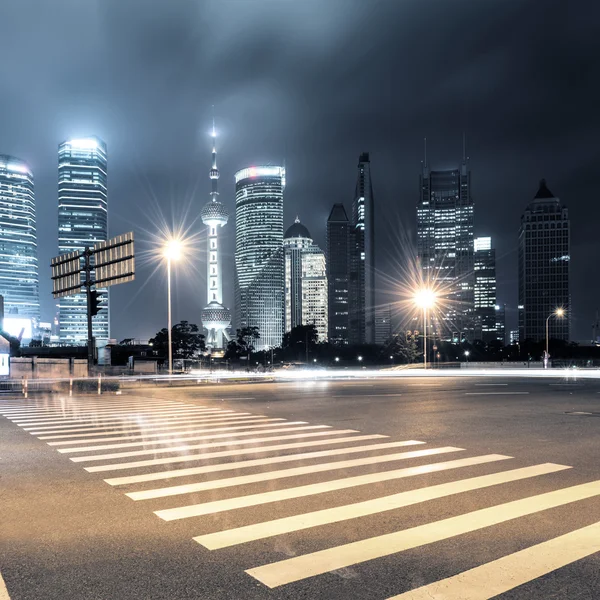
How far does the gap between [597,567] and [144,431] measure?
10.6 m

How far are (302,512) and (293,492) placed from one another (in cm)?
91

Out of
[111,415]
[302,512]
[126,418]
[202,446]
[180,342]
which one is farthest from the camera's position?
[180,342]

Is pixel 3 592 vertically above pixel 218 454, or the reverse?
pixel 3 592

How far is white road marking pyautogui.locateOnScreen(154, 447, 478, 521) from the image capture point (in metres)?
6.38

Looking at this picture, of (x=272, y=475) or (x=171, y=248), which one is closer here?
(x=272, y=475)

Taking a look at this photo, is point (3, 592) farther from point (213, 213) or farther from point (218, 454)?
point (213, 213)

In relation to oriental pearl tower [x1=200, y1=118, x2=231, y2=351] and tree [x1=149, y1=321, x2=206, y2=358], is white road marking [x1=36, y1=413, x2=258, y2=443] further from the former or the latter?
oriental pearl tower [x1=200, y1=118, x2=231, y2=351]

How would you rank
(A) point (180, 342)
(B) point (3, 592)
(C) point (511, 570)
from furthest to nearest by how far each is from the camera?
(A) point (180, 342)
(C) point (511, 570)
(B) point (3, 592)

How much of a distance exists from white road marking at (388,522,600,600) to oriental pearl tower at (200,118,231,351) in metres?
180

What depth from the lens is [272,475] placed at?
26.9 feet

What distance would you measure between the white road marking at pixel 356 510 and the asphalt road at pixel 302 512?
→ 3cm

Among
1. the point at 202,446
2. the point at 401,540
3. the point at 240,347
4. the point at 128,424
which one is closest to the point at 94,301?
the point at 128,424

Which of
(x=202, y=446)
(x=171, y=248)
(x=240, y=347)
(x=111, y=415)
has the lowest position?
(x=240, y=347)

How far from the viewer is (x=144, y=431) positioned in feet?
43.0
